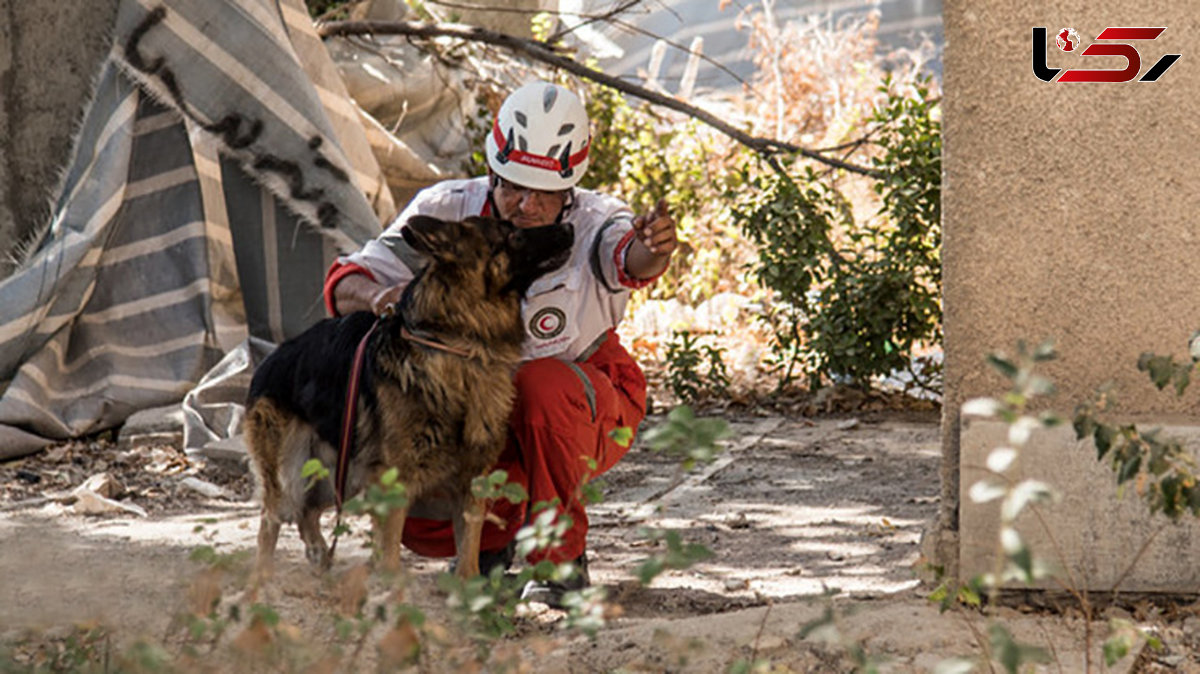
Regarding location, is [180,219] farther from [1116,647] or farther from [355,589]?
[1116,647]

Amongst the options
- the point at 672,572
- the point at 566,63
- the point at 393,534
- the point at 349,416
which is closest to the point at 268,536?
the point at 349,416

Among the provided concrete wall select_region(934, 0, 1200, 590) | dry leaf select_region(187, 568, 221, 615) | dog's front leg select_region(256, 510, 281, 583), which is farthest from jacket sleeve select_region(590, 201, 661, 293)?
dry leaf select_region(187, 568, 221, 615)

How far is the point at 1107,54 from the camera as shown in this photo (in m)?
Answer: 3.71

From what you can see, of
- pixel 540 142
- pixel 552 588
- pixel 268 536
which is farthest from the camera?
pixel 268 536

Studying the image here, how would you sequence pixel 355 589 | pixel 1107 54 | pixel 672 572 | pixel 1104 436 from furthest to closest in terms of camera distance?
pixel 672 572 → pixel 1107 54 → pixel 355 589 → pixel 1104 436

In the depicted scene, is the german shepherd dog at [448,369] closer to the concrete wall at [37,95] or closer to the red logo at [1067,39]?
→ the red logo at [1067,39]

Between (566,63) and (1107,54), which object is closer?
(1107,54)

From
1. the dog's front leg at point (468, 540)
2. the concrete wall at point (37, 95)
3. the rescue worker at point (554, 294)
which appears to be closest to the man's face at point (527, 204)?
the rescue worker at point (554, 294)

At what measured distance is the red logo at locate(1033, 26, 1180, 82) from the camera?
12.1 ft

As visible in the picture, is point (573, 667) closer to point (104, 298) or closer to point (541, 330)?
point (541, 330)

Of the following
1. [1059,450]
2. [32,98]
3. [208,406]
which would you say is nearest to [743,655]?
[1059,450]

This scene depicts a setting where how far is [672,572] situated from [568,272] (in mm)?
1150

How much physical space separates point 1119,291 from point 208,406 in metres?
4.84

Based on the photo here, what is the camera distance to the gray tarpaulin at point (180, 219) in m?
7.45
